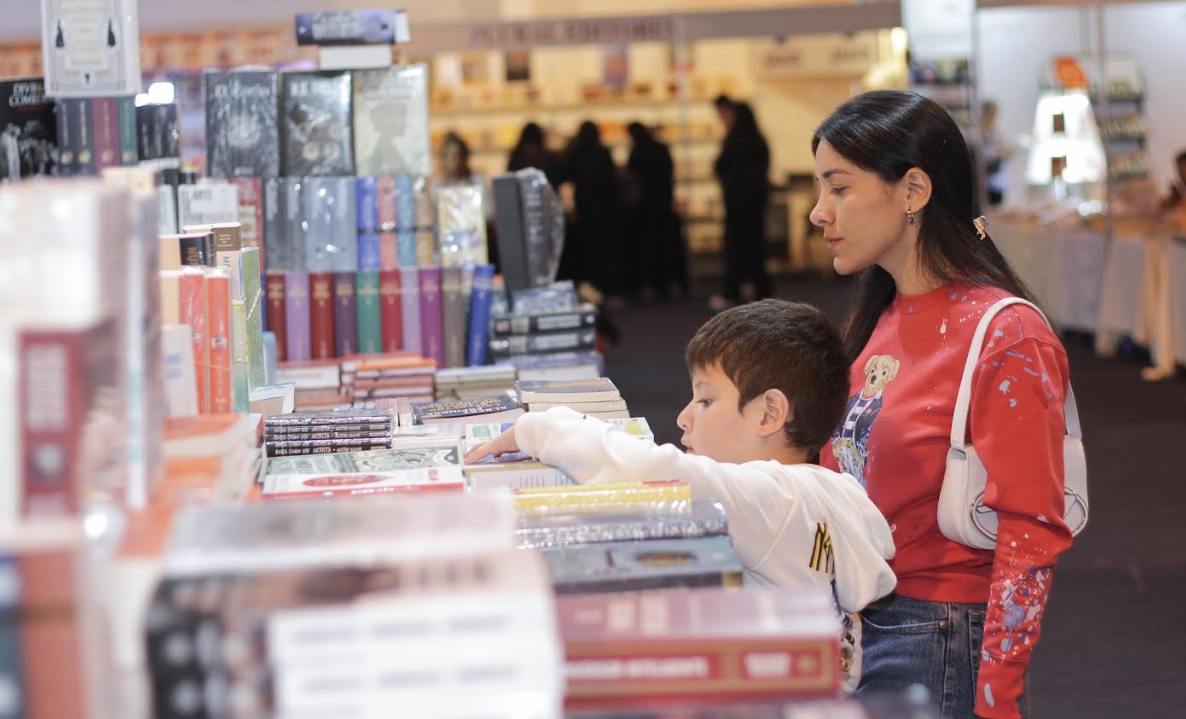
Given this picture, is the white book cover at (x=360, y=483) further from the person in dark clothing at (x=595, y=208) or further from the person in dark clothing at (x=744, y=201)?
the person in dark clothing at (x=595, y=208)

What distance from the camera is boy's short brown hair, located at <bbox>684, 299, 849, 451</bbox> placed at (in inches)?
78.2

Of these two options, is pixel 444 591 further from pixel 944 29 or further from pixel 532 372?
pixel 944 29

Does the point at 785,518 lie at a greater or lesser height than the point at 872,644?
greater

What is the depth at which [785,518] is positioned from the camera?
176 cm

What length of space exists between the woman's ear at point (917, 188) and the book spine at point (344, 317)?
2.34 m

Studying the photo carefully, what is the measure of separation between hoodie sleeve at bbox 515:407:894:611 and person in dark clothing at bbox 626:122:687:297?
1143 cm

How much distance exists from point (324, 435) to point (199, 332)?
1.39 feet

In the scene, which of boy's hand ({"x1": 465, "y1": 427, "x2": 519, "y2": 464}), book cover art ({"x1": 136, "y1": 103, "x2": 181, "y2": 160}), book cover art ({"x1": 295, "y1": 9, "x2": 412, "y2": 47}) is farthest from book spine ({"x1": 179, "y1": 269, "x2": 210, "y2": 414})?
book cover art ({"x1": 295, "y1": 9, "x2": 412, "y2": 47})

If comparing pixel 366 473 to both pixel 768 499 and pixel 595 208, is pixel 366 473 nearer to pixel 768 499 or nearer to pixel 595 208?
pixel 768 499

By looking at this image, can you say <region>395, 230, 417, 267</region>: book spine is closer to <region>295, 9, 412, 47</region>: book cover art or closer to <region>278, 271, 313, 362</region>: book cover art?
<region>278, 271, 313, 362</region>: book cover art

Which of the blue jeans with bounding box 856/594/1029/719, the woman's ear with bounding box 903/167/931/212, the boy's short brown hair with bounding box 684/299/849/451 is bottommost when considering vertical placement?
the blue jeans with bounding box 856/594/1029/719

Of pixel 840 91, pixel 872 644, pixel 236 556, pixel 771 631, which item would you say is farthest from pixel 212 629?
pixel 840 91

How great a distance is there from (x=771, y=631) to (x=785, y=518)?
648mm

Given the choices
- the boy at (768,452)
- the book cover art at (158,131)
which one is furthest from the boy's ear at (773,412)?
the book cover art at (158,131)
